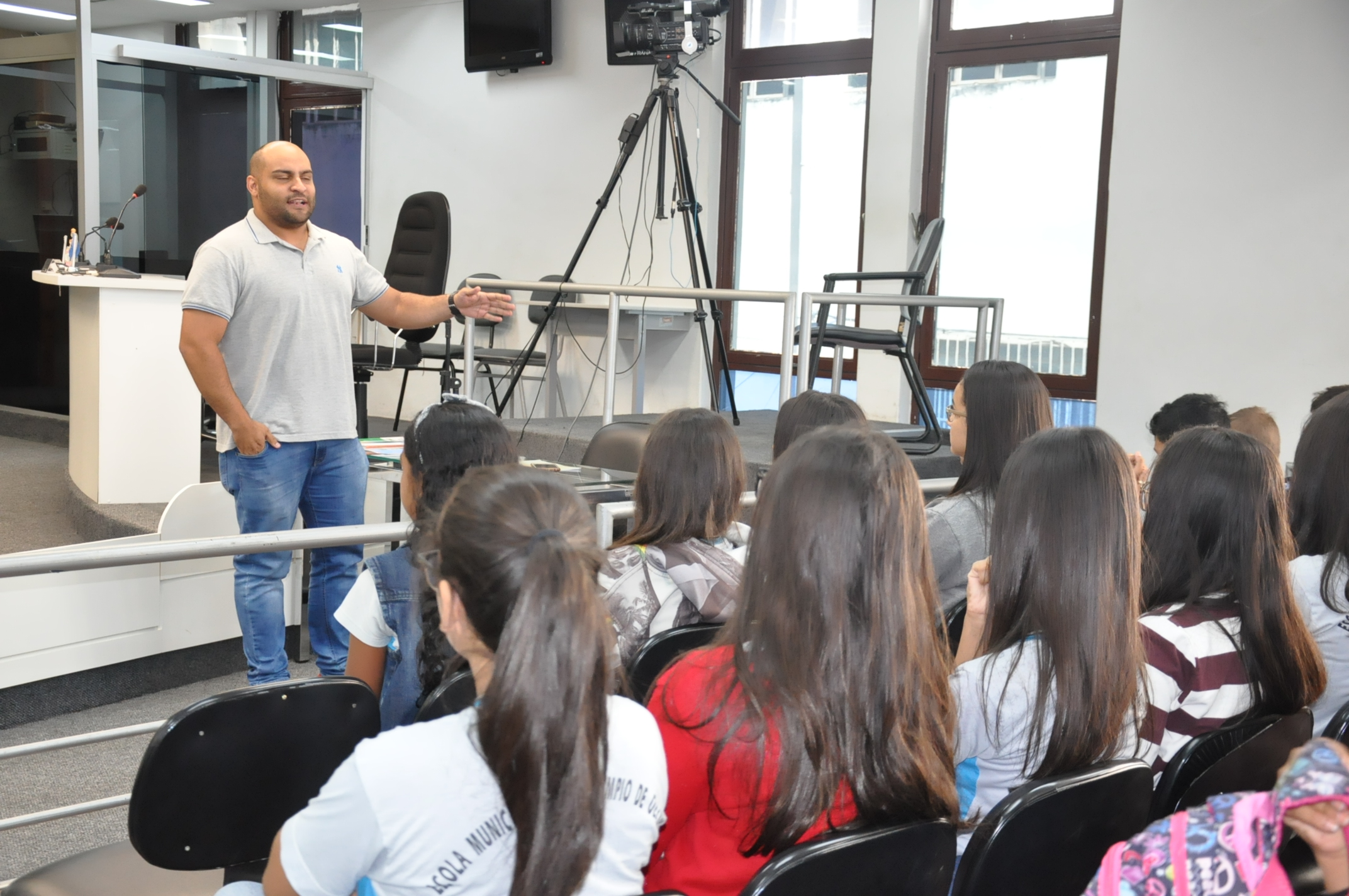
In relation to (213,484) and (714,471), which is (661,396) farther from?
(714,471)

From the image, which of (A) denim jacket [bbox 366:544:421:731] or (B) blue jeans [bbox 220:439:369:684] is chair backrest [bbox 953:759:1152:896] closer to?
(A) denim jacket [bbox 366:544:421:731]

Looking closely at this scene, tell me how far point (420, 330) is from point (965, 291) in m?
2.59

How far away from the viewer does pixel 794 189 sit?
592 cm

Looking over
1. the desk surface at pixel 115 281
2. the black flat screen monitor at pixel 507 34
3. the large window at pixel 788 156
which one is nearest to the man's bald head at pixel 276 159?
the desk surface at pixel 115 281

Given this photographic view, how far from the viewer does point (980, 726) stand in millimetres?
1311

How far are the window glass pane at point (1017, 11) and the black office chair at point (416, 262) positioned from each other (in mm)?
2543

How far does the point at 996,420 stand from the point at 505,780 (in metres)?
1.48

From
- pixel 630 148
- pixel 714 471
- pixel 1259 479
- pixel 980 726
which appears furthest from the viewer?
pixel 630 148

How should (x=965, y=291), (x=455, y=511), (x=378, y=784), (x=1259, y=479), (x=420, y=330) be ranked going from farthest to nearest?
(x=965, y=291), (x=420, y=330), (x=1259, y=479), (x=455, y=511), (x=378, y=784)

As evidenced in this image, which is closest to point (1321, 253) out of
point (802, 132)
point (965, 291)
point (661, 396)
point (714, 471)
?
point (965, 291)

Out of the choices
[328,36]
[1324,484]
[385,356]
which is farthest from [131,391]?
[328,36]

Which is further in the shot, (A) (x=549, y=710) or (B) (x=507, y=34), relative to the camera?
(B) (x=507, y=34)

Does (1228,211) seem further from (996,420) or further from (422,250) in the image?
(422,250)

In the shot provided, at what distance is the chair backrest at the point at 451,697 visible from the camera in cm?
128
